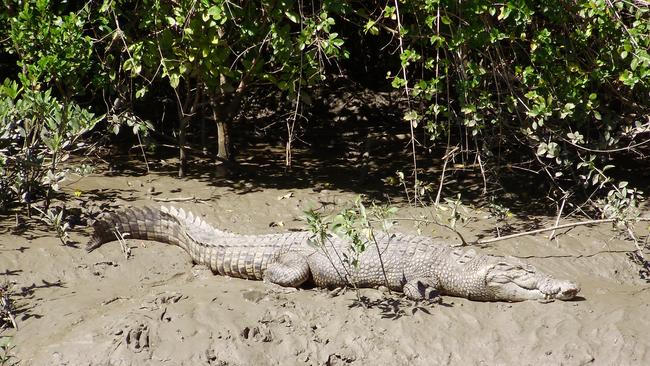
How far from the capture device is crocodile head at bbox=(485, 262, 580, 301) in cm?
581

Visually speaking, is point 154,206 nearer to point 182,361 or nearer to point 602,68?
point 182,361

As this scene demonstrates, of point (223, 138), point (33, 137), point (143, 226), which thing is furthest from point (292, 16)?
point (33, 137)

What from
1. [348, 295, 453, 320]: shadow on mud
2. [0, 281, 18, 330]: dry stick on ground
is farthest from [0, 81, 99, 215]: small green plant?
[348, 295, 453, 320]: shadow on mud

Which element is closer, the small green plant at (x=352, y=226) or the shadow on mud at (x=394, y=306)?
the small green plant at (x=352, y=226)

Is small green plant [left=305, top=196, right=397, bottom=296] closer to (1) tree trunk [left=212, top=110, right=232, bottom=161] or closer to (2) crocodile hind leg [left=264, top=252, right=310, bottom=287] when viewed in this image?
(2) crocodile hind leg [left=264, top=252, right=310, bottom=287]

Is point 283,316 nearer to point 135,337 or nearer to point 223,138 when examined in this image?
point 135,337

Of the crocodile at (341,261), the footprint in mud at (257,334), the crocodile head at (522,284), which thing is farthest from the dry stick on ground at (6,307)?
the crocodile head at (522,284)

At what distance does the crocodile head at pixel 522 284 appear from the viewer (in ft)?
19.1

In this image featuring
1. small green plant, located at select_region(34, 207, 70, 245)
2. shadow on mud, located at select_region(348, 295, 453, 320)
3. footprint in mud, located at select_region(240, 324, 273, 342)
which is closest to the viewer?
footprint in mud, located at select_region(240, 324, 273, 342)

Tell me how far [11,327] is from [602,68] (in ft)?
17.6

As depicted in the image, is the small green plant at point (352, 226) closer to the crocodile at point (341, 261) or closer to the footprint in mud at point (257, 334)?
the crocodile at point (341, 261)

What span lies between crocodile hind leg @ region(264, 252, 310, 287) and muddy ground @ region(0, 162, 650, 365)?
12 cm

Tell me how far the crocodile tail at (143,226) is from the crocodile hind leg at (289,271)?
95 centimetres

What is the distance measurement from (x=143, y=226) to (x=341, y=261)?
1.96 m
